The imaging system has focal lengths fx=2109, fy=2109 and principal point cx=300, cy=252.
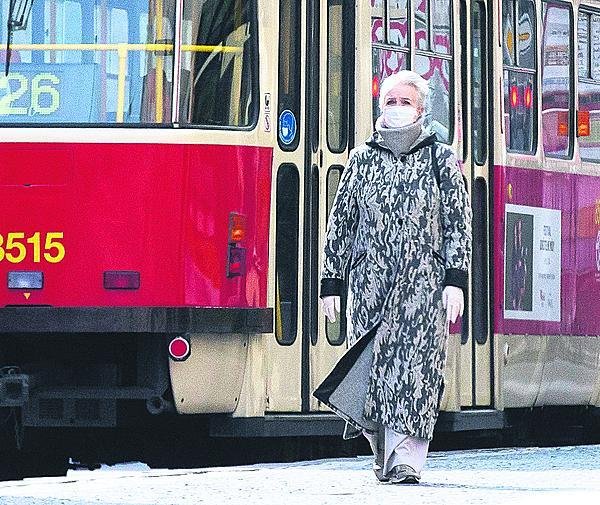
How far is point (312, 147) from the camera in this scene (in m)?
11.0

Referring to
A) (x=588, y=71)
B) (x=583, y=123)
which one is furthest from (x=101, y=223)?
(x=588, y=71)

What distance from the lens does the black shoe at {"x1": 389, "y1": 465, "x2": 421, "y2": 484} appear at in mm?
8663

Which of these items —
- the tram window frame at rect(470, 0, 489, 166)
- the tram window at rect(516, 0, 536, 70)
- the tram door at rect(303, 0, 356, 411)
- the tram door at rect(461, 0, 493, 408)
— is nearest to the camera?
the tram door at rect(303, 0, 356, 411)

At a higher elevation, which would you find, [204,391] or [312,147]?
[312,147]

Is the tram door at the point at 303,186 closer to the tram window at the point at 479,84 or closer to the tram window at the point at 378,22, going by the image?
the tram window at the point at 378,22

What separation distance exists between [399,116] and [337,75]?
2297 millimetres

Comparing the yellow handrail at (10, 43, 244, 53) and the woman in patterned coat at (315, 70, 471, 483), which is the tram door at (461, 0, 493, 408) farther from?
the woman in patterned coat at (315, 70, 471, 483)

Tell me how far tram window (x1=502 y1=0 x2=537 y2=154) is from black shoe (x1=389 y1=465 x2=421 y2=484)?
13.2 ft

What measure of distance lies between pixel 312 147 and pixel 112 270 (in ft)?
4.62

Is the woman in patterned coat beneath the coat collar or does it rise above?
beneath

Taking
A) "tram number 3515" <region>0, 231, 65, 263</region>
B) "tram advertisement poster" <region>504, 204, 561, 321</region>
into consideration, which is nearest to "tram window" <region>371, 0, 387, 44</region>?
"tram advertisement poster" <region>504, 204, 561, 321</region>

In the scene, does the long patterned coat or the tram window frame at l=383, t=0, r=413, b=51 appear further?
the tram window frame at l=383, t=0, r=413, b=51

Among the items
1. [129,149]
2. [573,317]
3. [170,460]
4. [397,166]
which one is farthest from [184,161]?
[573,317]

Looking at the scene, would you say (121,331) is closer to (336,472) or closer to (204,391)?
(204,391)
